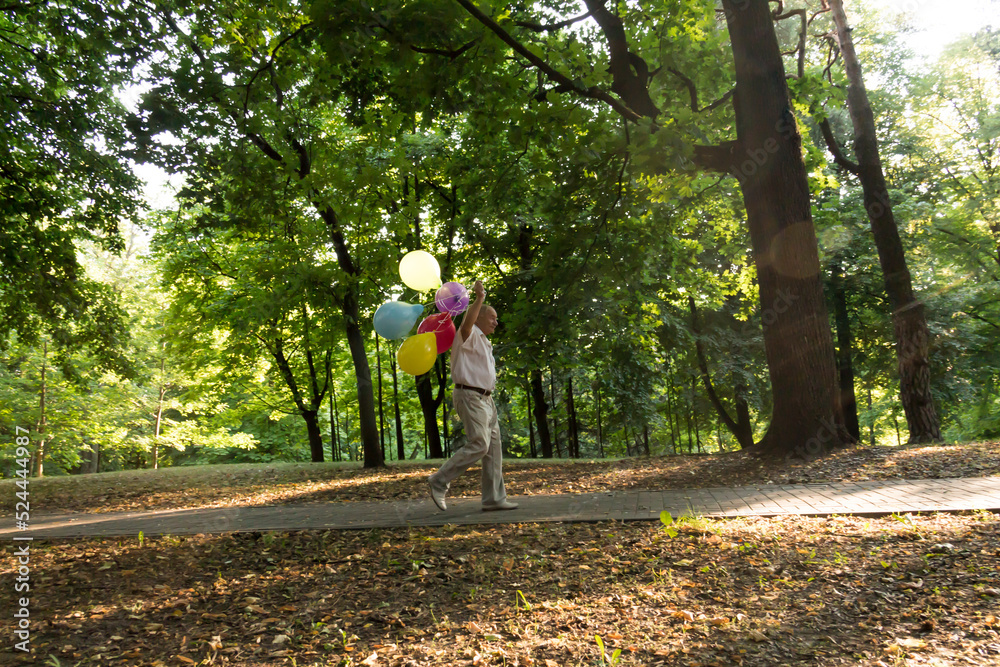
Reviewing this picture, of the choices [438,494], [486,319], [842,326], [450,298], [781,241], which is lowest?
[438,494]

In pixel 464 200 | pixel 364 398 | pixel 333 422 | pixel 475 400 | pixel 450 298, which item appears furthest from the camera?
pixel 333 422

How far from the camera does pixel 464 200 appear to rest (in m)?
12.3

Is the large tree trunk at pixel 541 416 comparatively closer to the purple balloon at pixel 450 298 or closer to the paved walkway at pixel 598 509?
the paved walkway at pixel 598 509

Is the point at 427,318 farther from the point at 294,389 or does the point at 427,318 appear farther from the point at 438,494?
the point at 294,389

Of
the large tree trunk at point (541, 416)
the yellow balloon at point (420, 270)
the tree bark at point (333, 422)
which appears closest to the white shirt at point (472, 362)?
the yellow balloon at point (420, 270)

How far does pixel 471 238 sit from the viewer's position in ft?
48.7

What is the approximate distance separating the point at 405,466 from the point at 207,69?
9.74 m

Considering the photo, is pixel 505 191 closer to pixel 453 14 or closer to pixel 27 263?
pixel 453 14

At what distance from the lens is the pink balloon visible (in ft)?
23.6

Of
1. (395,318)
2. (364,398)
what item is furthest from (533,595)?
(364,398)

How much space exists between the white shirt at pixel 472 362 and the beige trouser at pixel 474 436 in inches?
4.7

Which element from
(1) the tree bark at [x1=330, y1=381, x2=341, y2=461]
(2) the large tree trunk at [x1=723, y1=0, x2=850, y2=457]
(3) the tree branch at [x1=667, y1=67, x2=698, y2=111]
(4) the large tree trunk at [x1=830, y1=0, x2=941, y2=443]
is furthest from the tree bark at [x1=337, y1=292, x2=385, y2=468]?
(1) the tree bark at [x1=330, y1=381, x2=341, y2=461]

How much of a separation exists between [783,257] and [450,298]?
463 cm

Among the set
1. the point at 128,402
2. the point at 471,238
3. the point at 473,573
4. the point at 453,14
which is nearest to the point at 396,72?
the point at 453,14
